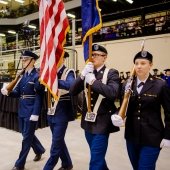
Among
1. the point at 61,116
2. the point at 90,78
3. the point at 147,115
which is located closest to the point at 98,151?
the point at 147,115

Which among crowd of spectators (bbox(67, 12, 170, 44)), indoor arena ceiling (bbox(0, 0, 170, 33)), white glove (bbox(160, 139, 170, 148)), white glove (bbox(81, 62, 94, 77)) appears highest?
indoor arena ceiling (bbox(0, 0, 170, 33))

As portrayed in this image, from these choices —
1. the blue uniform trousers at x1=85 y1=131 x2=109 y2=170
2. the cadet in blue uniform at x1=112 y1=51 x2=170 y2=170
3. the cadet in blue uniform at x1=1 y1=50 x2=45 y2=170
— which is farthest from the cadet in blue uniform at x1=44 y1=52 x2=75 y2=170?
the cadet in blue uniform at x1=112 y1=51 x2=170 y2=170

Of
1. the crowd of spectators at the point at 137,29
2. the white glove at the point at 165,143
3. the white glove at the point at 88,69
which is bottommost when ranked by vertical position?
the white glove at the point at 165,143

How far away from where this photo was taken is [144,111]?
297 cm

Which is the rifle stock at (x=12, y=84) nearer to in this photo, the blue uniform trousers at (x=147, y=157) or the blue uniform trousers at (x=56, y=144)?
the blue uniform trousers at (x=56, y=144)

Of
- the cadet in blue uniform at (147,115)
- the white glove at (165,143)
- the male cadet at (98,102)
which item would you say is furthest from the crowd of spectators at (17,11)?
the white glove at (165,143)

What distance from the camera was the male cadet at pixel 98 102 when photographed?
125 inches

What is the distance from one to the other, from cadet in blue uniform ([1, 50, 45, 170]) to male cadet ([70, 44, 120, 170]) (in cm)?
99

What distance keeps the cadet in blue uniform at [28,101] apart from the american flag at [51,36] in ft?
1.51

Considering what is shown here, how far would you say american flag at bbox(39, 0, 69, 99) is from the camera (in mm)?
3895

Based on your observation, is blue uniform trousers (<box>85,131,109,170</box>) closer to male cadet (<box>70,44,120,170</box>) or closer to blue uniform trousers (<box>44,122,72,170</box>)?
male cadet (<box>70,44,120,170</box>)

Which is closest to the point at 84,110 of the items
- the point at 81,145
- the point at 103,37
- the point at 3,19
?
the point at 81,145

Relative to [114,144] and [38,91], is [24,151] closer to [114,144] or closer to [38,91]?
[38,91]

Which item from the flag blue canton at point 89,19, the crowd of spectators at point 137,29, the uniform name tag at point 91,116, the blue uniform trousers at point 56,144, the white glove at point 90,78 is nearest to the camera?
the white glove at point 90,78
